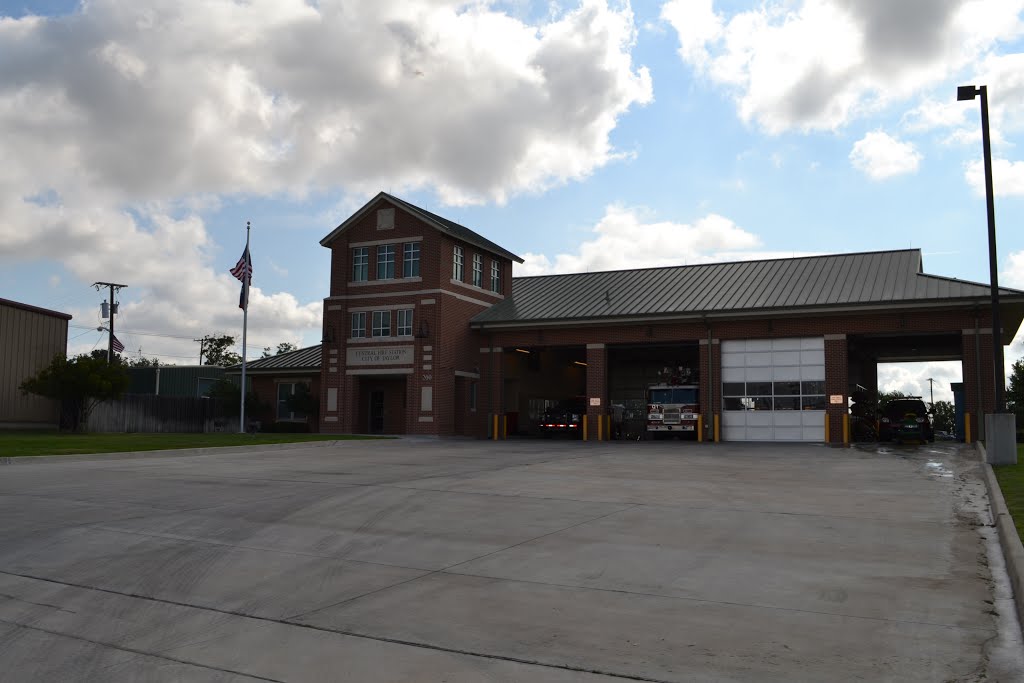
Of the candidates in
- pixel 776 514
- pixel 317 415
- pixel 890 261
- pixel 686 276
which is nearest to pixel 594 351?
pixel 686 276

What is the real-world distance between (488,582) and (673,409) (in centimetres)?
2970

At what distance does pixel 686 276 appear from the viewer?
42406 mm

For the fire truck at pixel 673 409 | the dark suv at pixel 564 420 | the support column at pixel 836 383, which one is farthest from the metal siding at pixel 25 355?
the support column at pixel 836 383

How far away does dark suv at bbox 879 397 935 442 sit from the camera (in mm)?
33719

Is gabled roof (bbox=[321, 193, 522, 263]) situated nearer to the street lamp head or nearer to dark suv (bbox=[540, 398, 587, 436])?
dark suv (bbox=[540, 398, 587, 436])

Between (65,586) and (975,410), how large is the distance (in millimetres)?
32224

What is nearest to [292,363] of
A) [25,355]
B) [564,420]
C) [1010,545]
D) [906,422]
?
[25,355]

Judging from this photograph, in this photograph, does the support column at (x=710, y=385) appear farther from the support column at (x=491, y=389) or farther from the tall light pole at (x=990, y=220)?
the tall light pole at (x=990, y=220)

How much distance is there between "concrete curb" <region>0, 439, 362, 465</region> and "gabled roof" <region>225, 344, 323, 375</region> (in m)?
16.0

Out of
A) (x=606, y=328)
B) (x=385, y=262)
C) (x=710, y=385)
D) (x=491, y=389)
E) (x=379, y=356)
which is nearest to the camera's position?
(x=710, y=385)

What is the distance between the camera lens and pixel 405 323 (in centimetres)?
4053

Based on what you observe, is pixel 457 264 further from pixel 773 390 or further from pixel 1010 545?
pixel 1010 545

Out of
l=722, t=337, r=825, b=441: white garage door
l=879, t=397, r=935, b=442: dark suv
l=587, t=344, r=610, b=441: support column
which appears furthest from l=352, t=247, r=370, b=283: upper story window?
l=879, t=397, r=935, b=442: dark suv

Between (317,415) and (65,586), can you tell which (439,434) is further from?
(65,586)
